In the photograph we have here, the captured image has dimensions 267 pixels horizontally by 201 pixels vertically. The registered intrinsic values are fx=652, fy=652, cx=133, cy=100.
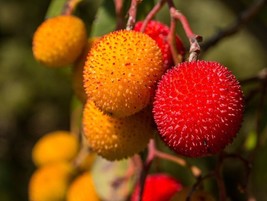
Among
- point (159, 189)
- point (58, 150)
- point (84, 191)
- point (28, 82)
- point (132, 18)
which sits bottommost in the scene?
point (28, 82)

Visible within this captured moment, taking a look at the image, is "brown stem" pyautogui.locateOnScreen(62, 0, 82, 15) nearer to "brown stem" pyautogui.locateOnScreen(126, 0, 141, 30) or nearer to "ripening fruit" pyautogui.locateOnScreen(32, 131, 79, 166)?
"brown stem" pyautogui.locateOnScreen(126, 0, 141, 30)

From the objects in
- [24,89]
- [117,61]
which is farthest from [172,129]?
[24,89]

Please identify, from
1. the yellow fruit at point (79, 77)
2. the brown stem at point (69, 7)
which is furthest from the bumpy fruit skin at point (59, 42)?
the brown stem at point (69, 7)

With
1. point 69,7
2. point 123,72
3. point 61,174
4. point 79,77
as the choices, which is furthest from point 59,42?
point 61,174

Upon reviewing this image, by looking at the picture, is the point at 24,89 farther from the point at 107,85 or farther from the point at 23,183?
the point at 107,85

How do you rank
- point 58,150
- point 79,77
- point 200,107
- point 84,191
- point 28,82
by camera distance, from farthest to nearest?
point 28,82 → point 58,150 → point 84,191 → point 79,77 → point 200,107

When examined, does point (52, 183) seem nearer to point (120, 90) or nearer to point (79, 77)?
point (79, 77)
